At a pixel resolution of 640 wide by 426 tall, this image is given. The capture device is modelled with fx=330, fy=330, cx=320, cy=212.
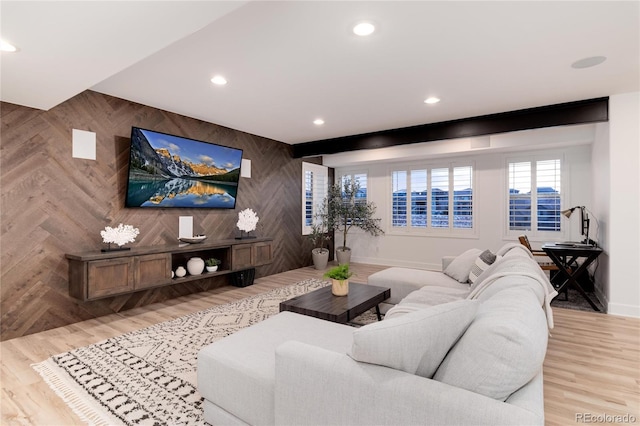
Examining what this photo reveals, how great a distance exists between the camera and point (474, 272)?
354 cm

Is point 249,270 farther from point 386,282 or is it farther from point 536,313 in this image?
point 536,313

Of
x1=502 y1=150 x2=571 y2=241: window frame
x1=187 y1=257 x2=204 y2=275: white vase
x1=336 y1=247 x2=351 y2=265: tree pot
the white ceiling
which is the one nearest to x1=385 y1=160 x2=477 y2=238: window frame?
x1=502 y1=150 x2=571 y2=241: window frame

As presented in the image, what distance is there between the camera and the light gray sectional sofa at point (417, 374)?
1.08m

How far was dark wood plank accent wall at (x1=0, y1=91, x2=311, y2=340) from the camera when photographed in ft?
10.7

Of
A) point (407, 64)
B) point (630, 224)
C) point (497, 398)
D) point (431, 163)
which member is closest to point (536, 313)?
point (497, 398)

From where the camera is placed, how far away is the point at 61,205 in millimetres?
3604

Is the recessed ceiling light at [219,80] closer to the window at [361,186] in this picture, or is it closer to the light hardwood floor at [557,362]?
the light hardwood floor at [557,362]

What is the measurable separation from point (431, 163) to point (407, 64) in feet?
13.6

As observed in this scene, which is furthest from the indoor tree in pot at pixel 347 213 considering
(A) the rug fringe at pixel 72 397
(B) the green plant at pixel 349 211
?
(A) the rug fringe at pixel 72 397

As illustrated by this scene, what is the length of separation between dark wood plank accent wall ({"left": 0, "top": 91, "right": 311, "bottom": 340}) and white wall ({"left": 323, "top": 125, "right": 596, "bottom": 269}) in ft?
13.1

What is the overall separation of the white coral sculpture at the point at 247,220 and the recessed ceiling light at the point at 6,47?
11.4ft

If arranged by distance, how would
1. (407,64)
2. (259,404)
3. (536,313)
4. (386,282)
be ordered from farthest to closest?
1. (386,282)
2. (407,64)
3. (259,404)
4. (536,313)

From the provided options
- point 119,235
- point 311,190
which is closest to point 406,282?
point 119,235

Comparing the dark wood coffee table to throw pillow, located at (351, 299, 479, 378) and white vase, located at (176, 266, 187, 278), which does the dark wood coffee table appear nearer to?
throw pillow, located at (351, 299, 479, 378)
